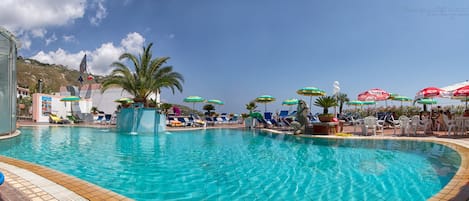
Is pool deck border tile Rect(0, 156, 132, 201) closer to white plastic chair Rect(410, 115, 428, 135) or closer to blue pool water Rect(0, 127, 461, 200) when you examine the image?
blue pool water Rect(0, 127, 461, 200)

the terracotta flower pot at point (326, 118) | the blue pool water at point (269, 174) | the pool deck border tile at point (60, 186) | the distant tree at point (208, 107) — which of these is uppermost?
the distant tree at point (208, 107)

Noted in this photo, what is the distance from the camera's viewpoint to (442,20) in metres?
10.2

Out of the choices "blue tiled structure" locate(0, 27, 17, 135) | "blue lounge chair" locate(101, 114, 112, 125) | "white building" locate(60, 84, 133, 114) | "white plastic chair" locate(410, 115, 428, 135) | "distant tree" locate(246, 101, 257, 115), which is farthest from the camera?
"white building" locate(60, 84, 133, 114)

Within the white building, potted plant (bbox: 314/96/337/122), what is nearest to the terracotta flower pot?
potted plant (bbox: 314/96/337/122)

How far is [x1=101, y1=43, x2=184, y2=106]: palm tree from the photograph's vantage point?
14055 millimetres

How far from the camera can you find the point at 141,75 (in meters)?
14.1

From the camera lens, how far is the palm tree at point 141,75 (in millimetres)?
14055

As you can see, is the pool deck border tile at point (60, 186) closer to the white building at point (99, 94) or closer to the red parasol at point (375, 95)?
the red parasol at point (375, 95)

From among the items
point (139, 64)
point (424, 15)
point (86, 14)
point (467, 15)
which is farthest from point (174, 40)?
point (467, 15)

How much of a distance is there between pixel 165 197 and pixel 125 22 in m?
15.4

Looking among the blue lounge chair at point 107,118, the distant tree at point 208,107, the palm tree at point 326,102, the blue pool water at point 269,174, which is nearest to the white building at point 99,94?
the blue lounge chair at point 107,118

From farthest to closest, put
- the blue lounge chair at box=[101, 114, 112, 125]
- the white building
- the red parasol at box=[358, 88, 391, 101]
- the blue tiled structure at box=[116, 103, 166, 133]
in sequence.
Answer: the white building → the blue lounge chair at box=[101, 114, 112, 125] → the blue tiled structure at box=[116, 103, 166, 133] → the red parasol at box=[358, 88, 391, 101]

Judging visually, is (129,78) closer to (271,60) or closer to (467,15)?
(271,60)

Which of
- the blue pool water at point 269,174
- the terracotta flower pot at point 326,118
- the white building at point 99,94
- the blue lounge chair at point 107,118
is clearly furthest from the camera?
the white building at point 99,94
